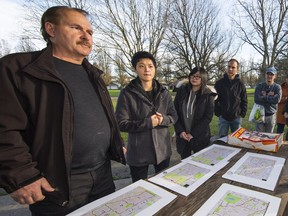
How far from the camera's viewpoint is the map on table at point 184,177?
4.64ft

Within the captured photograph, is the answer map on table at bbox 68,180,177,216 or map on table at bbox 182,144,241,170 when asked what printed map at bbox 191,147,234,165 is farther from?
map on table at bbox 68,180,177,216

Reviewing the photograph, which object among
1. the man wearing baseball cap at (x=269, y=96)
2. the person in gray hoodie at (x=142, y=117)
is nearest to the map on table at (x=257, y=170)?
the person in gray hoodie at (x=142, y=117)

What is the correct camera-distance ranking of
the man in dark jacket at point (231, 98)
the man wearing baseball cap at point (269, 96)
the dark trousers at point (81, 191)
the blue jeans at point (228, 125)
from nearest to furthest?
the dark trousers at point (81, 191) → the man in dark jacket at point (231, 98) → the blue jeans at point (228, 125) → the man wearing baseball cap at point (269, 96)

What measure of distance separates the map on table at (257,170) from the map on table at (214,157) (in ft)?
0.39

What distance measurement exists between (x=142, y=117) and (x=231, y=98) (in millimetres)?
2507

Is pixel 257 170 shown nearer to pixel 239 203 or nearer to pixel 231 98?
pixel 239 203

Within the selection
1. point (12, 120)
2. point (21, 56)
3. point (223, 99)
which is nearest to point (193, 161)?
point (12, 120)

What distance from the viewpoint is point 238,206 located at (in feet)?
3.99

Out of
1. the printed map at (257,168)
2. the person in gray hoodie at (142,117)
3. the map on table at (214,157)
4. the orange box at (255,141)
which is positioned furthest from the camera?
the person in gray hoodie at (142,117)

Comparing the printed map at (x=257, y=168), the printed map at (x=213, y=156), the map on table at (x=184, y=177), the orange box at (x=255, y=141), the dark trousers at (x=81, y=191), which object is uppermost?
the orange box at (x=255, y=141)

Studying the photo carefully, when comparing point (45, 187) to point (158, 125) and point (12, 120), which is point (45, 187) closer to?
point (12, 120)

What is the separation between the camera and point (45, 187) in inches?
48.5

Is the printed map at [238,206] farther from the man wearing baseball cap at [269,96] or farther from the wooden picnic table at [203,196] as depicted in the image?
the man wearing baseball cap at [269,96]

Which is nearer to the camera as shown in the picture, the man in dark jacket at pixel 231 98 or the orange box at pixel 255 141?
the orange box at pixel 255 141
